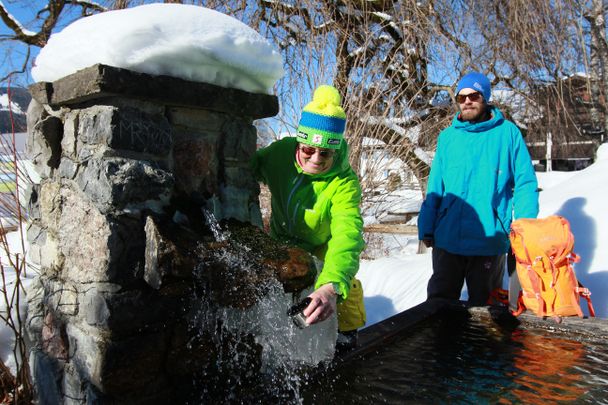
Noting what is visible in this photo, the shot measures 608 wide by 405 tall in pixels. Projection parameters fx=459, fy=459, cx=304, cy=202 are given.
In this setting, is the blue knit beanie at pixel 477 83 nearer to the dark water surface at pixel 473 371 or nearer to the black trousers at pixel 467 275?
the black trousers at pixel 467 275

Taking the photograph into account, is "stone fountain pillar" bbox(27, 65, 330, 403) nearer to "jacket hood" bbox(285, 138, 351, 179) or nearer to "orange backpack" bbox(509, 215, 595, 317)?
"jacket hood" bbox(285, 138, 351, 179)

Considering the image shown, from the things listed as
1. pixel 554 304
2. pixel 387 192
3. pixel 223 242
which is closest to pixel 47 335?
pixel 223 242

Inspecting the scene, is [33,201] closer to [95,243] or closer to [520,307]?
[95,243]

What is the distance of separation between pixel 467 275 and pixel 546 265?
0.62 meters

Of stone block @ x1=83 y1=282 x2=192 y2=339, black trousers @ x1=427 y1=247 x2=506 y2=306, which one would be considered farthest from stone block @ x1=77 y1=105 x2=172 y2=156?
black trousers @ x1=427 y1=247 x2=506 y2=306

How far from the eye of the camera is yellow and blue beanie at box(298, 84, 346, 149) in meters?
2.11

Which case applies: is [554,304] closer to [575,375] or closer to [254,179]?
[575,375]

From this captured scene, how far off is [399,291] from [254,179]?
233 cm

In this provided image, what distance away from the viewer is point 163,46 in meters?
1.69

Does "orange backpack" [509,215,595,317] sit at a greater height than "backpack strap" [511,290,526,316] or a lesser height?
greater

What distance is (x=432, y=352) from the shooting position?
101 inches

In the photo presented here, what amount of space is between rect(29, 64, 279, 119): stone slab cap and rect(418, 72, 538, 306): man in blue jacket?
1701 millimetres

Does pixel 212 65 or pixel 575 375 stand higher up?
pixel 212 65

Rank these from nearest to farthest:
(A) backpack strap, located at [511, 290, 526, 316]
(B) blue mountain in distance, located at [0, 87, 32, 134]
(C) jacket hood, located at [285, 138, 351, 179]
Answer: (C) jacket hood, located at [285, 138, 351, 179], (A) backpack strap, located at [511, 290, 526, 316], (B) blue mountain in distance, located at [0, 87, 32, 134]
